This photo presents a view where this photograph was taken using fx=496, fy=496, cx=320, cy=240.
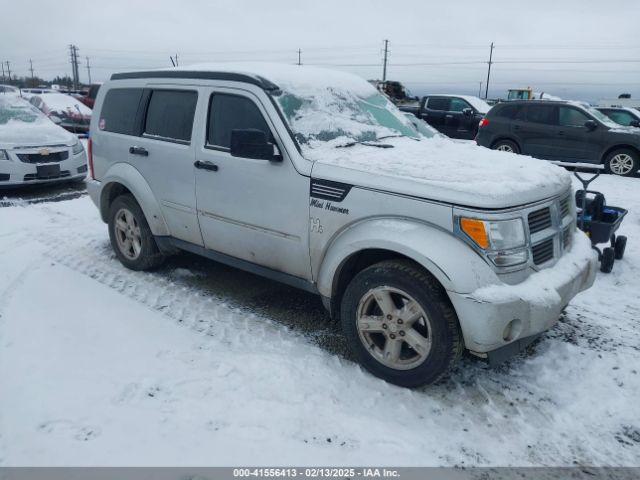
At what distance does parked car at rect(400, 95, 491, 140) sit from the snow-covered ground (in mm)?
12983

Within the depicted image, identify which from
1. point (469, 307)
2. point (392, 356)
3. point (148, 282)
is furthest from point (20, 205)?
point (469, 307)

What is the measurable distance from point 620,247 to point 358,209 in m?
3.86

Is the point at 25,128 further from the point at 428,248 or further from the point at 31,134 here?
the point at 428,248

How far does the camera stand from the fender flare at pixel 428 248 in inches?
110

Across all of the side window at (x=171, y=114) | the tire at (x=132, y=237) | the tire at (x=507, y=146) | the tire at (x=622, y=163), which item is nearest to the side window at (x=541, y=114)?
the tire at (x=507, y=146)

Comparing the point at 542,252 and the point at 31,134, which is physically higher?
the point at 31,134

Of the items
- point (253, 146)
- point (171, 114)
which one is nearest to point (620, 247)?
point (253, 146)

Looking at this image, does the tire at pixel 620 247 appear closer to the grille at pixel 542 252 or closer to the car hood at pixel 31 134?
the grille at pixel 542 252

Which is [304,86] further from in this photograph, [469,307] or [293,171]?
[469,307]

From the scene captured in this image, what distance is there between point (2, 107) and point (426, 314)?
9.81m

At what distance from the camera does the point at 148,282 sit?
16.0ft

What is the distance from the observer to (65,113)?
16094mm

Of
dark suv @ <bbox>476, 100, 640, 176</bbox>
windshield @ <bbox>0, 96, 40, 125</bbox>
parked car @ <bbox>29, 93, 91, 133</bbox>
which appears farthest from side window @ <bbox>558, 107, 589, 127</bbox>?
parked car @ <bbox>29, 93, 91, 133</bbox>

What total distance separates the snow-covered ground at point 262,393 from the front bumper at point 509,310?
489mm
